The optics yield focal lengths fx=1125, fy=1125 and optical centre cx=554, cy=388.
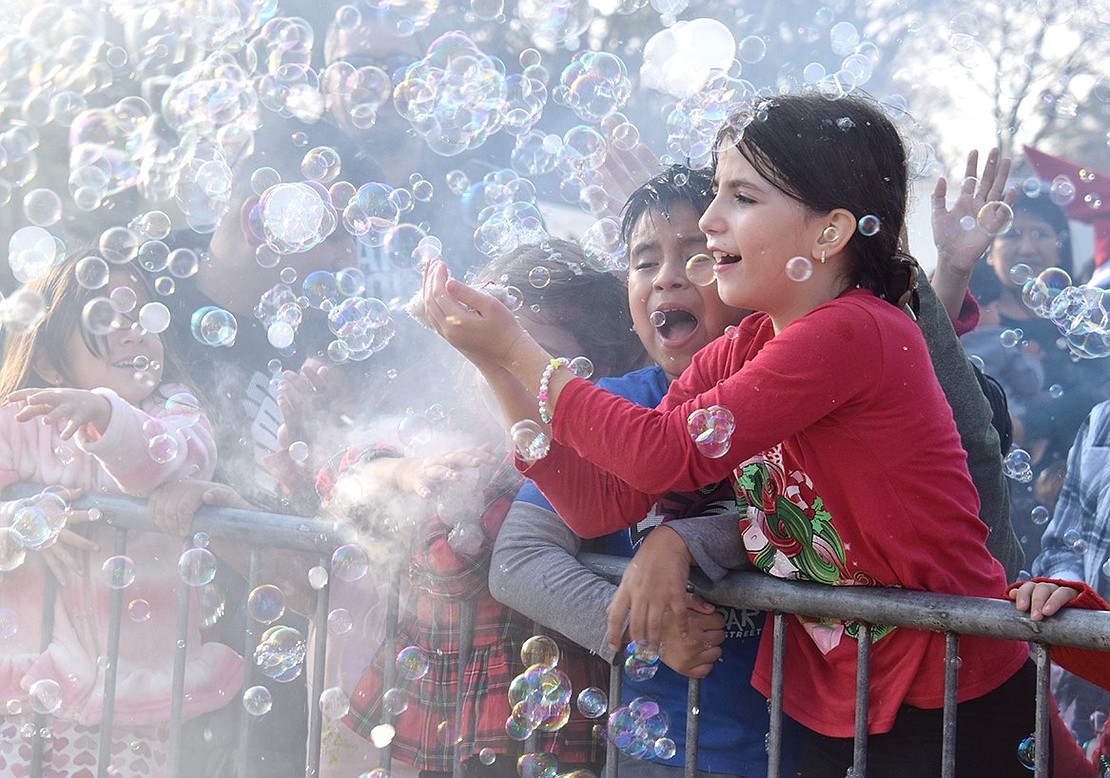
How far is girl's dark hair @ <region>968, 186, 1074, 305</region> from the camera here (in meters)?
4.06

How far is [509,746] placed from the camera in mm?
2332

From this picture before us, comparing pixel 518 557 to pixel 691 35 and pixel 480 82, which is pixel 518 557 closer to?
pixel 480 82

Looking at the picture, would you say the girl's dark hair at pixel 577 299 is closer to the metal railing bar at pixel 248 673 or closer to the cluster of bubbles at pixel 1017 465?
the metal railing bar at pixel 248 673

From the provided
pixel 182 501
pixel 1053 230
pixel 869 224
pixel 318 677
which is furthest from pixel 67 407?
pixel 1053 230

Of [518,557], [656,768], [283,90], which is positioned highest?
[283,90]

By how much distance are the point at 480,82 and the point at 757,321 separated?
6.29ft

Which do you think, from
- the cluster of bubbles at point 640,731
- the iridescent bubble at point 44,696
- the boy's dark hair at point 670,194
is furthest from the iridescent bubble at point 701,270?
the iridescent bubble at point 44,696

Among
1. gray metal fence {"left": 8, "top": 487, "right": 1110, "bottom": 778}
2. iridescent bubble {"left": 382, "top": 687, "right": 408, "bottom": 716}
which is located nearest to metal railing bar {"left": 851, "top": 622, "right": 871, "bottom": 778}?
gray metal fence {"left": 8, "top": 487, "right": 1110, "bottom": 778}

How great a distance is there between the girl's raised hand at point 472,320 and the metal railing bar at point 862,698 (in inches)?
29.3

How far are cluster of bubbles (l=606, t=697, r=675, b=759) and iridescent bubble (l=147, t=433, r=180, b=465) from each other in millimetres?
1345

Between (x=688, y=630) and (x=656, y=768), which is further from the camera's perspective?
(x=656, y=768)

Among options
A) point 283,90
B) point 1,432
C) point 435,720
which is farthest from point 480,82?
point 435,720

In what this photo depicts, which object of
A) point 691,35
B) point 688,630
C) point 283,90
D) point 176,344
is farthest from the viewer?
point 691,35

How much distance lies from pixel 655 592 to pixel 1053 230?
2780mm
